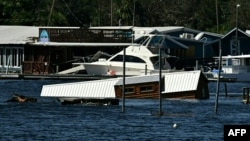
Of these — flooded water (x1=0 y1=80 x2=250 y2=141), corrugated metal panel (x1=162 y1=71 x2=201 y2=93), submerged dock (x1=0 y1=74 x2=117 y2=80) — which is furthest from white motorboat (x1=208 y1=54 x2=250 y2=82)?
corrugated metal panel (x1=162 y1=71 x2=201 y2=93)

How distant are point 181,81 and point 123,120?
15.1m

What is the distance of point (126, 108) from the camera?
225 feet

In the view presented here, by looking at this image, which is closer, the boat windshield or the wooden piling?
the wooden piling

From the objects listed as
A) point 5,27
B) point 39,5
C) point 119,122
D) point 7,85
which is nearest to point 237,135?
point 119,122

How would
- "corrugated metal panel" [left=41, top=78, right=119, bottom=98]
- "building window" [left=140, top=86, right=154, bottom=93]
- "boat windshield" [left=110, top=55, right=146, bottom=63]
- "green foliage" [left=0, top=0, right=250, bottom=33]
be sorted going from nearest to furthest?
"corrugated metal panel" [left=41, top=78, right=119, bottom=98]
"building window" [left=140, top=86, right=154, bottom=93]
"boat windshield" [left=110, top=55, right=146, bottom=63]
"green foliage" [left=0, top=0, right=250, bottom=33]

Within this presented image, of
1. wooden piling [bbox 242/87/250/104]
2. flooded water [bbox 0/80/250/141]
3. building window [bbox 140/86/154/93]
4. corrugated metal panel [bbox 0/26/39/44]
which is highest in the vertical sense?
corrugated metal panel [bbox 0/26/39/44]

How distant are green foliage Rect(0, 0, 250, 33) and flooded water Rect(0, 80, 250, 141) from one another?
2186 inches

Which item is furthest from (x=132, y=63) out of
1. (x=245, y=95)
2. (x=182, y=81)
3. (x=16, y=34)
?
(x=182, y=81)

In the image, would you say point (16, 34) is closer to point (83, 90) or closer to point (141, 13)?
point (141, 13)

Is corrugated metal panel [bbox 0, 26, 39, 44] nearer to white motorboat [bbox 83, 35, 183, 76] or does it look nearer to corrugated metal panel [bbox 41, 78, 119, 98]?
white motorboat [bbox 83, 35, 183, 76]

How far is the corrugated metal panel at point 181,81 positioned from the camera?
73625 mm

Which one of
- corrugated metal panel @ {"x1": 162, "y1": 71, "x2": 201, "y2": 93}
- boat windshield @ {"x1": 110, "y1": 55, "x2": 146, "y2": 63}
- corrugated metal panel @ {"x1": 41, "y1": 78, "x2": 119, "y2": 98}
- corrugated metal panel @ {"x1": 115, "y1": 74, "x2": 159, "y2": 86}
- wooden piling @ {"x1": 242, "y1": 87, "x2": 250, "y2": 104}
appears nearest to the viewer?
wooden piling @ {"x1": 242, "y1": 87, "x2": 250, "y2": 104}

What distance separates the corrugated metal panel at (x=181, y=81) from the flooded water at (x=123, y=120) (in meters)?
0.88

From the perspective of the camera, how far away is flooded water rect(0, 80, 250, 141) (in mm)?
51344
